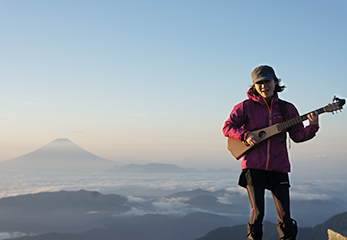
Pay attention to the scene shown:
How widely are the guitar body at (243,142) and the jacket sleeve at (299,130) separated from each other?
1.42 feet

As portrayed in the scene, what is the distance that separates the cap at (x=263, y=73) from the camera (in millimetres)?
5953

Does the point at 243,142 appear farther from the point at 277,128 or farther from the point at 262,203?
the point at 262,203

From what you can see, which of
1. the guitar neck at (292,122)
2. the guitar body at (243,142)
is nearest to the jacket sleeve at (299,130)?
the guitar neck at (292,122)

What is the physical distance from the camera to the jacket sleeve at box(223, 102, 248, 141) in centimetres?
602

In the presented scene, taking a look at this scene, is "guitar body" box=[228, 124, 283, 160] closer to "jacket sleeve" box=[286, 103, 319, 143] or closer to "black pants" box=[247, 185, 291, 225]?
"jacket sleeve" box=[286, 103, 319, 143]

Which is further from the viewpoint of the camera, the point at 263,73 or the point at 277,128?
the point at 263,73

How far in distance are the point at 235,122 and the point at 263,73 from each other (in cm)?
104

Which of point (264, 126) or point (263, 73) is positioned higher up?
point (263, 73)

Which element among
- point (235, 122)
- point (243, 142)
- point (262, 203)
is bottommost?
point (262, 203)

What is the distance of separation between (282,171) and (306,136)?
29.9 inches

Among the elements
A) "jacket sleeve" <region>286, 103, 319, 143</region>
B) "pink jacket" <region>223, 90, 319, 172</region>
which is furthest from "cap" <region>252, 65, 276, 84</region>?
"jacket sleeve" <region>286, 103, 319, 143</region>

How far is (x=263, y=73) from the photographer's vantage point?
5996mm

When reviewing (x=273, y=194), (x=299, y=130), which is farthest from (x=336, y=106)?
(x=273, y=194)

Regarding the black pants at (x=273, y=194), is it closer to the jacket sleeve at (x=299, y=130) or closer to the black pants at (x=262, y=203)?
the black pants at (x=262, y=203)
